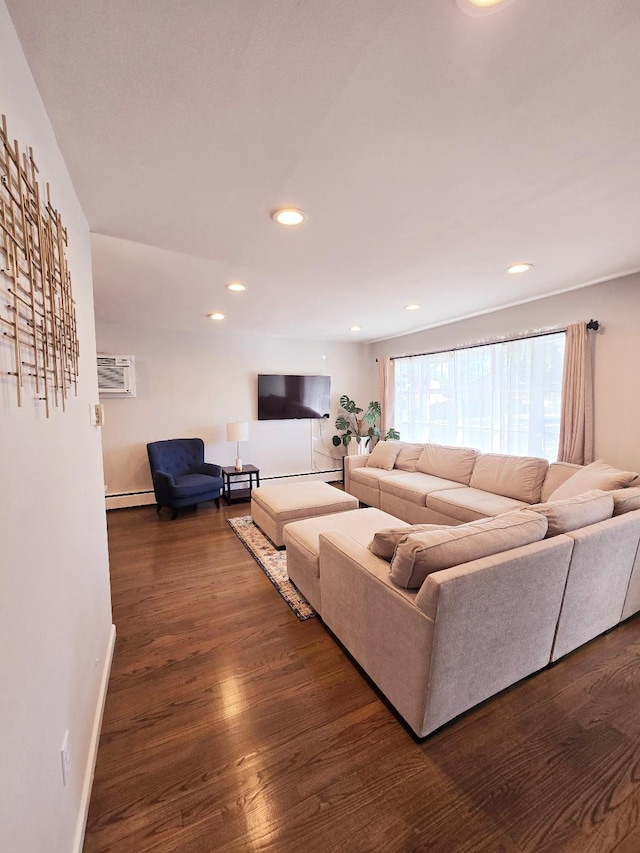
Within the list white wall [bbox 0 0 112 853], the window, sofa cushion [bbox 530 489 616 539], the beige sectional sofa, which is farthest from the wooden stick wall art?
the window

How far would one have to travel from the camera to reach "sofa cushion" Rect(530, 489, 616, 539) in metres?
1.78

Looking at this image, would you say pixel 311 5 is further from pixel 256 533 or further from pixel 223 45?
pixel 256 533

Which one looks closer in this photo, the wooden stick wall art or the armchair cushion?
the wooden stick wall art

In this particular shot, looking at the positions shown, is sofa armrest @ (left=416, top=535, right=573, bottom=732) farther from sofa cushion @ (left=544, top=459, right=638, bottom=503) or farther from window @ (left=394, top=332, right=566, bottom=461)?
window @ (left=394, top=332, right=566, bottom=461)

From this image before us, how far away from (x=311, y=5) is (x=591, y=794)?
2.60 meters

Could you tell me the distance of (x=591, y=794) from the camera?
4.19 feet

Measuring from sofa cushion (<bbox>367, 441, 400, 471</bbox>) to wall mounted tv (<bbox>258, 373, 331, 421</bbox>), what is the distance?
51.9 inches

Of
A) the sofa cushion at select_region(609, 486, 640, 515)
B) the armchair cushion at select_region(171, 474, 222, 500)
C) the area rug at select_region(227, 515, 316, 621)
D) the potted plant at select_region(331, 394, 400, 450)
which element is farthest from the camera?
the potted plant at select_region(331, 394, 400, 450)

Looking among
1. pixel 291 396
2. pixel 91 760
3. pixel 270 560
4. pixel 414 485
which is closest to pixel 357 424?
pixel 291 396

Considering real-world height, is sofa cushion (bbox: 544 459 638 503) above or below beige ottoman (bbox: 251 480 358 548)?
above

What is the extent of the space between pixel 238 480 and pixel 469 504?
10.8ft

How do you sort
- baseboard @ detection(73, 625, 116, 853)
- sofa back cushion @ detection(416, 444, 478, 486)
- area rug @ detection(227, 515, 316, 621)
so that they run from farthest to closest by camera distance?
sofa back cushion @ detection(416, 444, 478, 486) < area rug @ detection(227, 515, 316, 621) < baseboard @ detection(73, 625, 116, 853)

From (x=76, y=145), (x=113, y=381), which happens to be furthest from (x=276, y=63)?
Result: (x=113, y=381)

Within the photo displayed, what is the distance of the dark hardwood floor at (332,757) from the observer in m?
1.17
